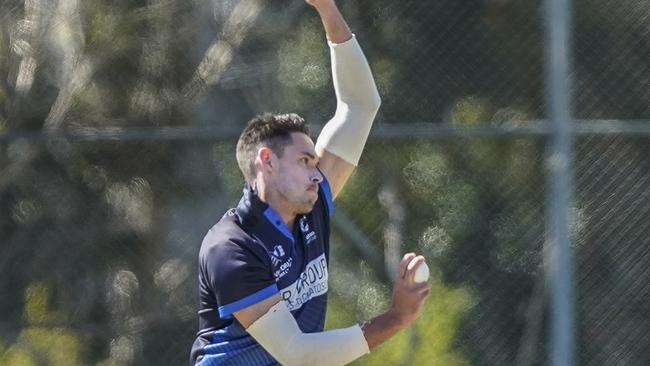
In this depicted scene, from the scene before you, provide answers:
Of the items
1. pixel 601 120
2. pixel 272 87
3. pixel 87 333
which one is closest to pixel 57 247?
pixel 87 333

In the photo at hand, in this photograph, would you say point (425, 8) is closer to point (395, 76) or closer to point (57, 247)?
point (395, 76)

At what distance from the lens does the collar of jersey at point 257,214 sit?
3.56m

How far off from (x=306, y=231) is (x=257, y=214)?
22cm

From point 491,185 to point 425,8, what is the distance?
35.7 inches

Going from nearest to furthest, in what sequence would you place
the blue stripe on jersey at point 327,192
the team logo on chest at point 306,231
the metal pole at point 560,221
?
1. the team logo on chest at point 306,231
2. the blue stripe on jersey at point 327,192
3. the metal pole at point 560,221

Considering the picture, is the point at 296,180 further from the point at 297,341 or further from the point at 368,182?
the point at 368,182

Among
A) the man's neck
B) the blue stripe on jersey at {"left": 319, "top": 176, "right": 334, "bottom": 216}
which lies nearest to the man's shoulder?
the man's neck

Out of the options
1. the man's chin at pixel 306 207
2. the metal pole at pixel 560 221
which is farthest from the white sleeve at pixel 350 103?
the metal pole at pixel 560 221

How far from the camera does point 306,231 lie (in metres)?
3.72

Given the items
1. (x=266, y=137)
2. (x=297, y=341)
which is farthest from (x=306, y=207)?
(x=297, y=341)

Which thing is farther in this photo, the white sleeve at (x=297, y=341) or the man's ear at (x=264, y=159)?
the man's ear at (x=264, y=159)

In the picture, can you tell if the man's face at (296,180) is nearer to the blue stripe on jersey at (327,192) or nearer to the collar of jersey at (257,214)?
the collar of jersey at (257,214)

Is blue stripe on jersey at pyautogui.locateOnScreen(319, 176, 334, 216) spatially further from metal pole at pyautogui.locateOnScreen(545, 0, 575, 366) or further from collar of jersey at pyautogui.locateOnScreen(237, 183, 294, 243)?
metal pole at pyautogui.locateOnScreen(545, 0, 575, 366)

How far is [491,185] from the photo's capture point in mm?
6336
